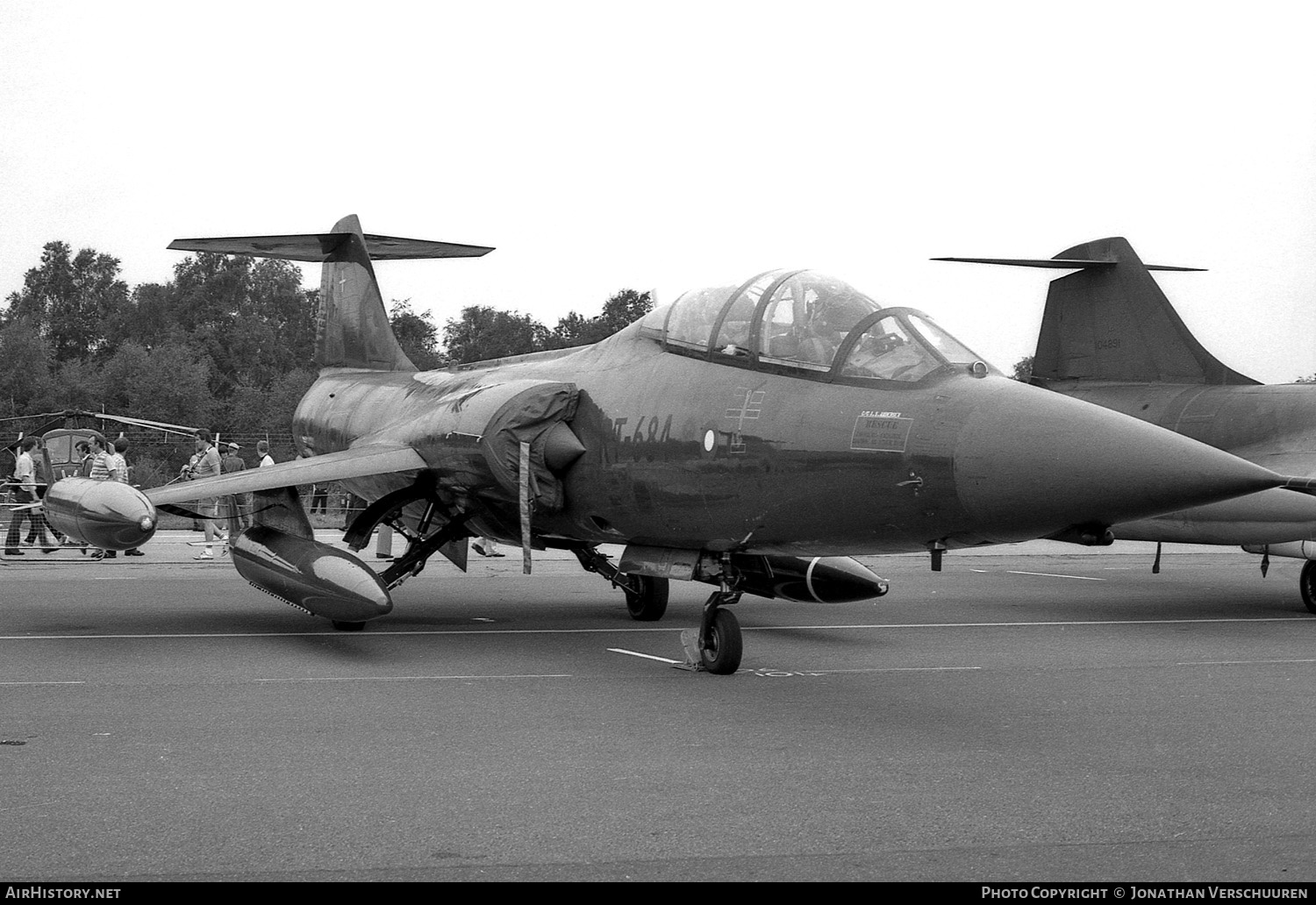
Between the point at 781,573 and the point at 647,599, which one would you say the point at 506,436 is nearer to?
the point at 781,573

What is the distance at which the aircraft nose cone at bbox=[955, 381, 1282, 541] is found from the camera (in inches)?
244

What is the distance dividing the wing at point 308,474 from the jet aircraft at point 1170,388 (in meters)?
7.46

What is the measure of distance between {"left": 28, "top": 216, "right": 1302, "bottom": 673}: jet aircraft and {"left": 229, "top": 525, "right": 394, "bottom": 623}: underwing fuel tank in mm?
20

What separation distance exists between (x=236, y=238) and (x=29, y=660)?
7022 millimetres

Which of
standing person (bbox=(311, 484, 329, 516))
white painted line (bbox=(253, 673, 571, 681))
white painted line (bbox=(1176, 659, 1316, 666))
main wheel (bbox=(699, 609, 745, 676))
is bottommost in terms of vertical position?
standing person (bbox=(311, 484, 329, 516))

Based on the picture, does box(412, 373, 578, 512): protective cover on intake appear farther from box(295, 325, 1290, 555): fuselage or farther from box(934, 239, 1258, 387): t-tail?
box(934, 239, 1258, 387): t-tail

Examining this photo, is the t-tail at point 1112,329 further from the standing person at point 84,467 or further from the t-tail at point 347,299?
the standing person at point 84,467

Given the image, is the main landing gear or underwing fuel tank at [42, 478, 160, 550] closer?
the main landing gear

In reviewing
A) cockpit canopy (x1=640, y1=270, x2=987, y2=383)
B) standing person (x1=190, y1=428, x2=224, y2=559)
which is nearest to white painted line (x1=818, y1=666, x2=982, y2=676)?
cockpit canopy (x1=640, y1=270, x2=987, y2=383)

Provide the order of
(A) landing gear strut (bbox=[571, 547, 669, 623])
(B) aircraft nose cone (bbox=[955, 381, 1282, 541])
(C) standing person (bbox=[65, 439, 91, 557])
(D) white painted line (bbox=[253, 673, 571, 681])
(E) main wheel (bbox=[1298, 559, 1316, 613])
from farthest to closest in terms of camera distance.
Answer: (C) standing person (bbox=[65, 439, 91, 557]), (E) main wheel (bbox=[1298, 559, 1316, 613]), (A) landing gear strut (bbox=[571, 547, 669, 623]), (D) white painted line (bbox=[253, 673, 571, 681]), (B) aircraft nose cone (bbox=[955, 381, 1282, 541])

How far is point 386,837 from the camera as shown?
4.68 m

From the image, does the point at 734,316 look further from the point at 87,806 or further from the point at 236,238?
the point at 236,238

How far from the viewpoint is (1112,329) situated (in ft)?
54.5
